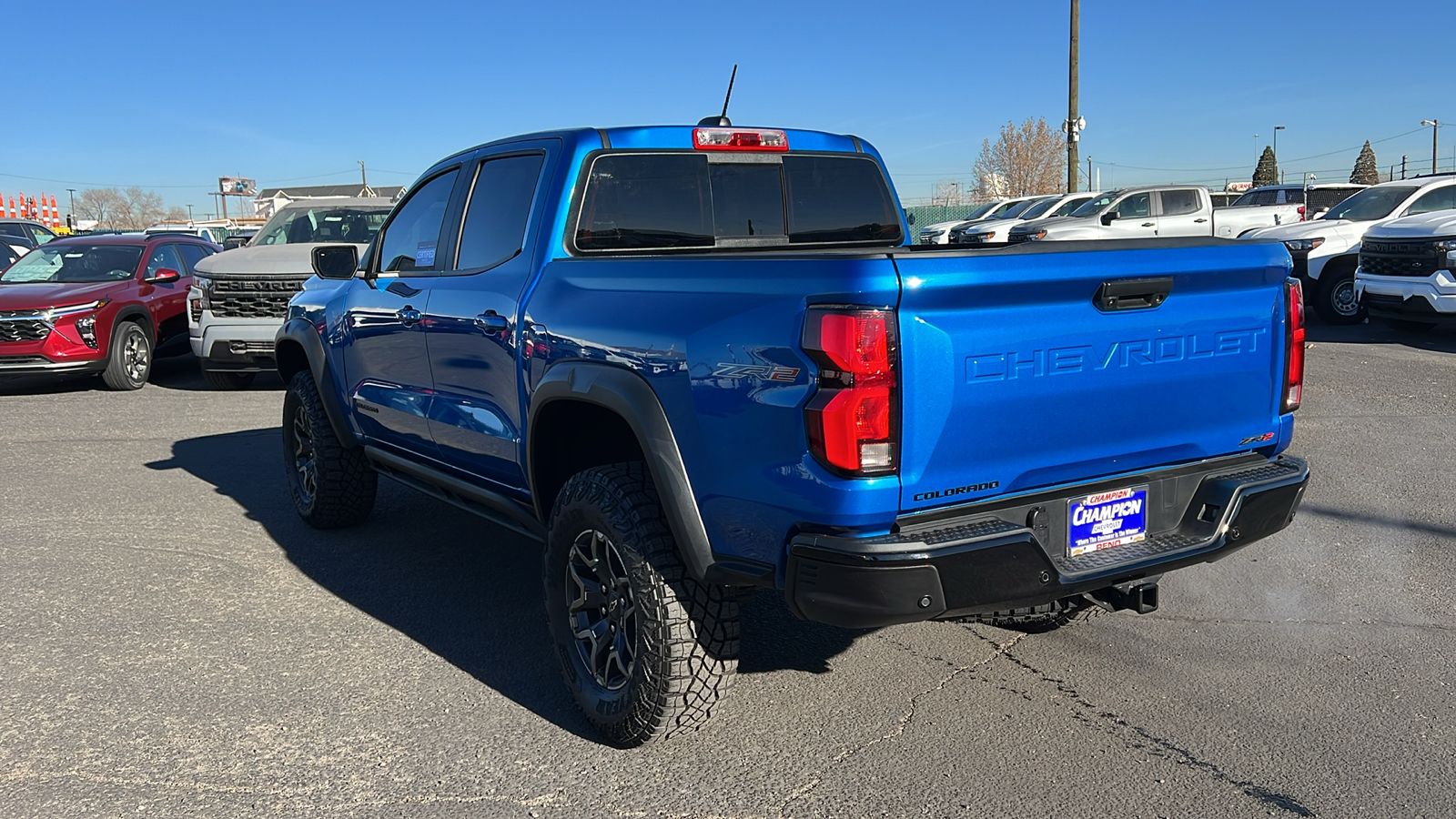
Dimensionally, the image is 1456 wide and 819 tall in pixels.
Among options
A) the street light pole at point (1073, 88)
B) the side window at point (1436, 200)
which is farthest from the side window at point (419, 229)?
the street light pole at point (1073, 88)

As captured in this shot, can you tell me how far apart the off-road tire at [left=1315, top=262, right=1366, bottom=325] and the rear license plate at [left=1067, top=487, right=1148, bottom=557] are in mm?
12947

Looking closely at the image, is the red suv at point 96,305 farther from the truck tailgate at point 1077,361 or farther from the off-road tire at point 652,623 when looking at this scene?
the truck tailgate at point 1077,361

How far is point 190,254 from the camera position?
45.2 feet

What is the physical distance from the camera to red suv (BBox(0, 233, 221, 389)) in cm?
1146

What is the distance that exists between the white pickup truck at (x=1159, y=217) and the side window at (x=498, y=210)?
16717mm

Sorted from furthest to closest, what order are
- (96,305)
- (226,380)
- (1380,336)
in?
(1380,336), (226,380), (96,305)

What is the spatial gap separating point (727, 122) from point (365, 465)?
9.01ft

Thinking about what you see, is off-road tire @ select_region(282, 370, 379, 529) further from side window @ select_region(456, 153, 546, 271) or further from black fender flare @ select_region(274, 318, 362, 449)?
side window @ select_region(456, 153, 546, 271)

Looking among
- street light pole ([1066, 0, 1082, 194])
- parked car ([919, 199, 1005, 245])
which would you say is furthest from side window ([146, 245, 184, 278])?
street light pole ([1066, 0, 1082, 194])

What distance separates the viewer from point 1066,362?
9.96 ft

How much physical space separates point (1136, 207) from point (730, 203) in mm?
A: 18549

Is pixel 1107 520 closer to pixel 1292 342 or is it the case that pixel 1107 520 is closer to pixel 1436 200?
pixel 1292 342

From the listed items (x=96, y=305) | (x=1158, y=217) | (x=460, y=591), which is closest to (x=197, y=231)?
(x=96, y=305)

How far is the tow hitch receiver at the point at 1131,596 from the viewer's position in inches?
139
